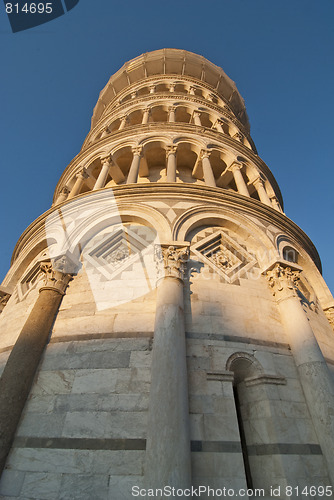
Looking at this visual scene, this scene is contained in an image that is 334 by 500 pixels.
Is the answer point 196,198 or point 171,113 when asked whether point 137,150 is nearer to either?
point 196,198

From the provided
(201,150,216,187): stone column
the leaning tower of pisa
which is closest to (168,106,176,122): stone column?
(201,150,216,187): stone column

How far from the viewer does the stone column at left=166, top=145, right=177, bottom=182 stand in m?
9.05

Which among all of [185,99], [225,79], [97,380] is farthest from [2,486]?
[225,79]

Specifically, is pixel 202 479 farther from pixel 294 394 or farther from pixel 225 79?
pixel 225 79

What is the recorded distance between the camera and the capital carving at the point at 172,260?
5.73m

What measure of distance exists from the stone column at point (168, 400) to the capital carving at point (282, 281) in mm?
2637

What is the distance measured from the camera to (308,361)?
4973mm

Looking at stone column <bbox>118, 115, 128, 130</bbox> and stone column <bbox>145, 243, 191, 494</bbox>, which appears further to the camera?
stone column <bbox>118, 115, 128, 130</bbox>

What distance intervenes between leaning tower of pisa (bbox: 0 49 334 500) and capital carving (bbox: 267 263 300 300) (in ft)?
0.17

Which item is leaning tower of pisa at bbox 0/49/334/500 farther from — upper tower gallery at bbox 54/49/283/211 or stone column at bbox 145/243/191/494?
upper tower gallery at bbox 54/49/283/211

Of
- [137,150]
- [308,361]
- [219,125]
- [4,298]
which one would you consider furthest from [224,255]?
[219,125]

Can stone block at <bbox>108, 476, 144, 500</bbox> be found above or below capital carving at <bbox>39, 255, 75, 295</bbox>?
below

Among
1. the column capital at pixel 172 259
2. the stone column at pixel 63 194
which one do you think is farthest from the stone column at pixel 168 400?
the stone column at pixel 63 194

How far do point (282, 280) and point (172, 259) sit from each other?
2922 millimetres
